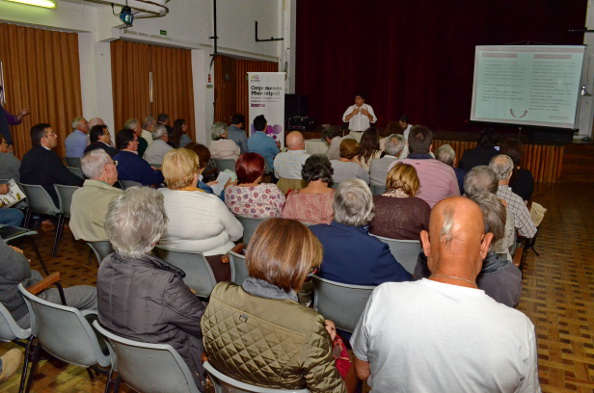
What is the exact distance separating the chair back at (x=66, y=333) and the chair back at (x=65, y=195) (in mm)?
2346

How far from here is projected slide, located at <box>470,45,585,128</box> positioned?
9315mm

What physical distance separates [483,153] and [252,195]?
319cm

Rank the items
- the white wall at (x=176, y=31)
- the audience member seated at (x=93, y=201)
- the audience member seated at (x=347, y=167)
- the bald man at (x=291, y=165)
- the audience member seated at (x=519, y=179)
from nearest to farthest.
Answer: the audience member seated at (x=93, y=201) → the audience member seated at (x=519, y=179) → the audience member seated at (x=347, y=167) → the bald man at (x=291, y=165) → the white wall at (x=176, y=31)

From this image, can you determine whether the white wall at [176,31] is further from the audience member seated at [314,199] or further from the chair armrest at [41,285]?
the chair armrest at [41,285]

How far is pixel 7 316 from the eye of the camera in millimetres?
2332

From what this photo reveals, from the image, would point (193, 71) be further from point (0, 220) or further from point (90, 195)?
point (90, 195)

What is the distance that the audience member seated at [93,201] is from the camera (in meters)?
3.29

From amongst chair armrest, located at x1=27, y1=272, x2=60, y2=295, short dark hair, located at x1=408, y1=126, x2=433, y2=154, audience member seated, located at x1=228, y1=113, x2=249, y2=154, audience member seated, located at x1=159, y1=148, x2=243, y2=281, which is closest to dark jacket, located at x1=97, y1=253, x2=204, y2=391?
chair armrest, located at x1=27, y1=272, x2=60, y2=295

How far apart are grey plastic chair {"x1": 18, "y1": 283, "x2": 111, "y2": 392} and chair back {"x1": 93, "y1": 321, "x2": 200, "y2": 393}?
0.19 m

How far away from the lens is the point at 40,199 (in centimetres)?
471

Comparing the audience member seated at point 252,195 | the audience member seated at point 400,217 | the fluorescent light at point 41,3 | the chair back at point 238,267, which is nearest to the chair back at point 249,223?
the audience member seated at point 252,195

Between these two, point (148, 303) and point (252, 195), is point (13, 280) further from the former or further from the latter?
point (252, 195)

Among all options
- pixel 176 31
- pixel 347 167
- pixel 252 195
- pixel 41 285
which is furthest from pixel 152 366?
pixel 176 31

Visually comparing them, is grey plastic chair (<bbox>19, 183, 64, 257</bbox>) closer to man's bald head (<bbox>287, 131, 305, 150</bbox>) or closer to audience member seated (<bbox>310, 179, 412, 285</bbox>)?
man's bald head (<bbox>287, 131, 305, 150</bbox>)
